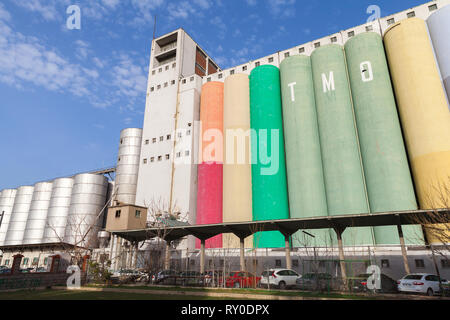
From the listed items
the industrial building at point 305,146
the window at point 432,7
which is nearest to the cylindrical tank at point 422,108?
the industrial building at point 305,146

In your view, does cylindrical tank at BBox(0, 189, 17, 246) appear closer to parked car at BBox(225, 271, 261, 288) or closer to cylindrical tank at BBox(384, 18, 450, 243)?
parked car at BBox(225, 271, 261, 288)

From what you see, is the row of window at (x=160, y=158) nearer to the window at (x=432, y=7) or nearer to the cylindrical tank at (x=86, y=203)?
the cylindrical tank at (x=86, y=203)

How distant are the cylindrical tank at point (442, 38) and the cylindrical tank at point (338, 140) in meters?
10.7

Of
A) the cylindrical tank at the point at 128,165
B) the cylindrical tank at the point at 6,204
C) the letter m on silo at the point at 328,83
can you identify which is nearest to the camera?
the letter m on silo at the point at 328,83

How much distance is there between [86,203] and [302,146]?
1911 inches

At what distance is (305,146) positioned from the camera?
40.2 meters

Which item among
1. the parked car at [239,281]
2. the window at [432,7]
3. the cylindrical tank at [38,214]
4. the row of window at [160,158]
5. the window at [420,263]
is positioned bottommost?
the parked car at [239,281]

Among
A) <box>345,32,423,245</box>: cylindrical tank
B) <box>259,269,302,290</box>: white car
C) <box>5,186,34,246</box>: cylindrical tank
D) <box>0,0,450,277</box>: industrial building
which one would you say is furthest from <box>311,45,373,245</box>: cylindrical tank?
<box>5,186,34,246</box>: cylindrical tank

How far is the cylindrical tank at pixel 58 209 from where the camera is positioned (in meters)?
65.2

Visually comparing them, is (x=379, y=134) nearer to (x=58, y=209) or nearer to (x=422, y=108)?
(x=422, y=108)

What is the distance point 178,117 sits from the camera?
180 feet

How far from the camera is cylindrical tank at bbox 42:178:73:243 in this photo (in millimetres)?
65188

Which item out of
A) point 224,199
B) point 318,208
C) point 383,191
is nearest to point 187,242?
point 224,199

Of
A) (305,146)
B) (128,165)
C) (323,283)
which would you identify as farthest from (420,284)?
(128,165)
